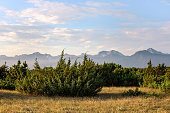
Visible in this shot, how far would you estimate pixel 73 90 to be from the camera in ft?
33.1

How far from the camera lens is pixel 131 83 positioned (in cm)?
1739

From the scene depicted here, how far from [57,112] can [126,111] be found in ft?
7.24

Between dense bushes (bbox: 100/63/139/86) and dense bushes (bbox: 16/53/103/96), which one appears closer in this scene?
dense bushes (bbox: 16/53/103/96)

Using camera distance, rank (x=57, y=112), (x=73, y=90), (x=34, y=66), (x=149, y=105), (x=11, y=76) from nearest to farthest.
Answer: (x=57, y=112)
(x=149, y=105)
(x=73, y=90)
(x=34, y=66)
(x=11, y=76)

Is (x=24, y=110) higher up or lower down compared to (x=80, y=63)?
lower down

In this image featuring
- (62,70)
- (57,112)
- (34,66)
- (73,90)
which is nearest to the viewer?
(57,112)

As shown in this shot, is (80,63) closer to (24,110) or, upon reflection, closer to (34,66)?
(34,66)

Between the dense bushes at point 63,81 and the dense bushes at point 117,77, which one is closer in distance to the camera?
the dense bushes at point 63,81

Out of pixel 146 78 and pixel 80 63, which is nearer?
pixel 80 63

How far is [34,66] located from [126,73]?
958 centimetres

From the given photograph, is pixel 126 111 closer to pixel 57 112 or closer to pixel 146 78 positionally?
pixel 57 112

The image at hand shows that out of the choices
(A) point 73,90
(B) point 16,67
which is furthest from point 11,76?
(A) point 73,90

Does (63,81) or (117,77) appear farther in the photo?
(117,77)

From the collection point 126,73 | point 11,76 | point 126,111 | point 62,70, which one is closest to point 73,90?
point 62,70
